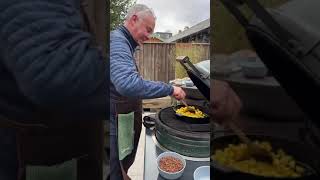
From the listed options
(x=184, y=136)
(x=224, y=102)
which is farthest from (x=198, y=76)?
(x=224, y=102)

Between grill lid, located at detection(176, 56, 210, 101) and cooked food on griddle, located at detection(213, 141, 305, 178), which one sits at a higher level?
grill lid, located at detection(176, 56, 210, 101)

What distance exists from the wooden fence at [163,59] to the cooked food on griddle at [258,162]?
715 mm

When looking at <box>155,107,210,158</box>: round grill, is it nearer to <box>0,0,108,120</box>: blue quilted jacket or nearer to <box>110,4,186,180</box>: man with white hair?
<box>110,4,186,180</box>: man with white hair

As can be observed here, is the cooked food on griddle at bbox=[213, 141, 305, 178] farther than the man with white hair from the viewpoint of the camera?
No

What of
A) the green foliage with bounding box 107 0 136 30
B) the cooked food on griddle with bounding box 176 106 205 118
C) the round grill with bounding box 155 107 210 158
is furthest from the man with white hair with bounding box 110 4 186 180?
the green foliage with bounding box 107 0 136 30

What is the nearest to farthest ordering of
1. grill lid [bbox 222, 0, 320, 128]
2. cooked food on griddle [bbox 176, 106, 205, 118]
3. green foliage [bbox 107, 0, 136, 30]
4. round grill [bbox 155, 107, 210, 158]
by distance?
grill lid [bbox 222, 0, 320, 128]
green foliage [bbox 107, 0, 136, 30]
round grill [bbox 155, 107, 210, 158]
cooked food on griddle [bbox 176, 106, 205, 118]

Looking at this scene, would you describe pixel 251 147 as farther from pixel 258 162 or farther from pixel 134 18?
pixel 134 18

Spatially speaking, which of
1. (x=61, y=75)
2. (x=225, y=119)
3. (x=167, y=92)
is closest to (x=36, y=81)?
(x=61, y=75)

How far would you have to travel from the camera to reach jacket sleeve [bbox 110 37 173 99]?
207 centimetres

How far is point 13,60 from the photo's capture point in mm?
493

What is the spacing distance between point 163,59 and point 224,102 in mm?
1506

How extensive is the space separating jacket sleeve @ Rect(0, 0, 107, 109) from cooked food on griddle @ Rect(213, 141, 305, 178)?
257 mm

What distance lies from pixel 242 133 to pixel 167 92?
70.7 inches

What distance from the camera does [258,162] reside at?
0.53 m
